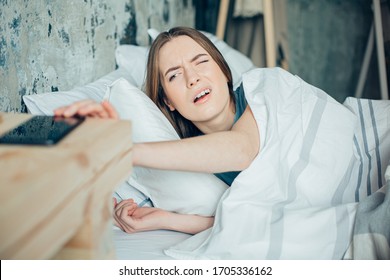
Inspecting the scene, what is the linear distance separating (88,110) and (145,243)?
1.42 ft

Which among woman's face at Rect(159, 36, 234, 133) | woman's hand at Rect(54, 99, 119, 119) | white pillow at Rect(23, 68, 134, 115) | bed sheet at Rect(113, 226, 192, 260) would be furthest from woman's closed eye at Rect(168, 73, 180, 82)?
woman's hand at Rect(54, 99, 119, 119)

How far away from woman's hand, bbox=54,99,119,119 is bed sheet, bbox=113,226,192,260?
0.36 m

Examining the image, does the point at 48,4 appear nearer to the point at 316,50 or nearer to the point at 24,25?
the point at 24,25

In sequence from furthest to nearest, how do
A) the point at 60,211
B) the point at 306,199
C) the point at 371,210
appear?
the point at 306,199 < the point at 371,210 < the point at 60,211

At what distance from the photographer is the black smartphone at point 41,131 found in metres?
0.76

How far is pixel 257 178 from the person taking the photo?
1222 mm

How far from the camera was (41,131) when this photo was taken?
81 cm

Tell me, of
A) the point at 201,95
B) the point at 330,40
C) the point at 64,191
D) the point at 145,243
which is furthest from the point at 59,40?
the point at 330,40

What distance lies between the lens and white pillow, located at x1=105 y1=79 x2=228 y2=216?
1.30 m

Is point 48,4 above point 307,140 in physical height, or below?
above
